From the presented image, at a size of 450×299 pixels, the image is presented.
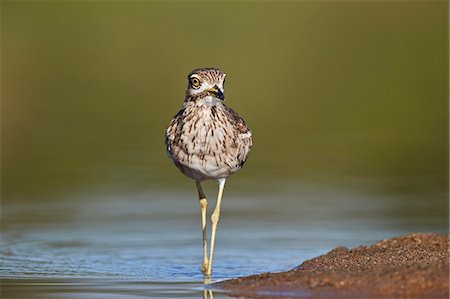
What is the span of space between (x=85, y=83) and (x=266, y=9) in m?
6.64

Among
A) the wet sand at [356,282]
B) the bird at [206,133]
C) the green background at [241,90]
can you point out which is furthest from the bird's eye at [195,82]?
the green background at [241,90]

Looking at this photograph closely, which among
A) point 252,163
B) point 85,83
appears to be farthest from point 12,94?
point 252,163

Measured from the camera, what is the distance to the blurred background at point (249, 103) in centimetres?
1523

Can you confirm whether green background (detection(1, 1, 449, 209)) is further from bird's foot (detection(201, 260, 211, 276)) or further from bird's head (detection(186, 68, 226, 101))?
bird's head (detection(186, 68, 226, 101))

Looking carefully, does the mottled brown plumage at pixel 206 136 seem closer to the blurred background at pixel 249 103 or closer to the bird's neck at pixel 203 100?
the bird's neck at pixel 203 100

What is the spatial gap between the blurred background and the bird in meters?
2.54

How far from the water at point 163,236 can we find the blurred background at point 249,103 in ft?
0.27

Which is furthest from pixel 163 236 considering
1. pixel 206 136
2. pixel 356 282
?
pixel 356 282

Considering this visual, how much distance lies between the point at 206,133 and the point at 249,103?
14164mm

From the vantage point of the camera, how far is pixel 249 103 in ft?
79.4

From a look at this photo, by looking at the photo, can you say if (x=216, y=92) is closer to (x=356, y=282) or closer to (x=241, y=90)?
(x=356, y=282)

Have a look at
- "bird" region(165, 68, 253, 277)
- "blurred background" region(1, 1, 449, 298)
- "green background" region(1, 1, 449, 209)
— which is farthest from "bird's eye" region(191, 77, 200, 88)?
"green background" region(1, 1, 449, 209)

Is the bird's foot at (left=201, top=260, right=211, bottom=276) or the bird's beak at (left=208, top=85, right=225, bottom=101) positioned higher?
the bird's beak at (left=208, top=85, right=225, bottom=101)

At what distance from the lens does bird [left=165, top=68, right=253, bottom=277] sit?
392 inches
